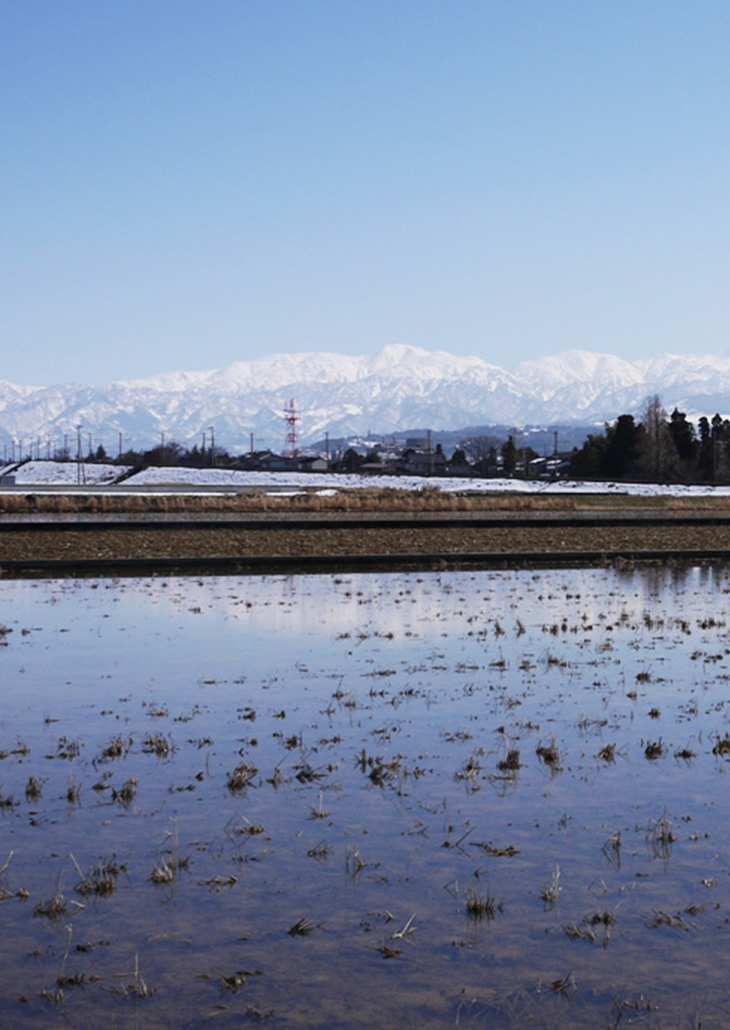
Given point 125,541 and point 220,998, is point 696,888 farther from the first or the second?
point 125,541

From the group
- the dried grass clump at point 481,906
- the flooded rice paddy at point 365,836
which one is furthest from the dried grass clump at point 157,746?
the dried grass clump at point 481,906

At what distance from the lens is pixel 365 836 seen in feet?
25.5

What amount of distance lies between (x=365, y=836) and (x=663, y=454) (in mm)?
115977

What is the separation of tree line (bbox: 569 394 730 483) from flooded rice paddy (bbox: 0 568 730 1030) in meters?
103

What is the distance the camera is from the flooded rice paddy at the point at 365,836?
18.5ft

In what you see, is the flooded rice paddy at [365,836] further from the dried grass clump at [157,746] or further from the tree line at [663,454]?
the tree line at [663,454]

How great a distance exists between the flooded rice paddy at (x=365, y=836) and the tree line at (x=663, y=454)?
102983mm

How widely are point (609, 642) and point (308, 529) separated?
25.1 m

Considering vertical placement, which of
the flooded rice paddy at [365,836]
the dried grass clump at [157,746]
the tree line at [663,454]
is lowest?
the flooded rice paddy at [365,836]

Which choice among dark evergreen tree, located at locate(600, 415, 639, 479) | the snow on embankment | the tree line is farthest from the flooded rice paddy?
dark evergreen tree, located at locate(600, 415, 639, 479)

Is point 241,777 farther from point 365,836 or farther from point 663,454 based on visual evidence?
point 663,454

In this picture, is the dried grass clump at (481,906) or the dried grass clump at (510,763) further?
the dried grass clump at (510,763)

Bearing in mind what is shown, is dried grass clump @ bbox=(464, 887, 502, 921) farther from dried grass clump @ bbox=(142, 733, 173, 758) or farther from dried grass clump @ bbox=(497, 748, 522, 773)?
dried grass clump @ bbox=(142, 733, 173, 758)

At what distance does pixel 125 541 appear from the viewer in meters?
35.0
